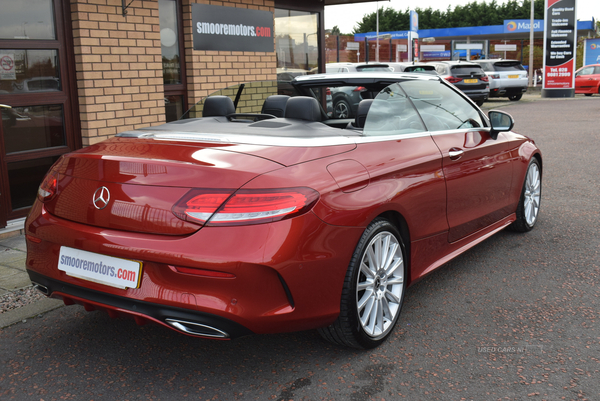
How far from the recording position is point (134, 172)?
285 centimetres

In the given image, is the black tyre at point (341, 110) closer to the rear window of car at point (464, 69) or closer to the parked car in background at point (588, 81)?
the rear window of car at point (464, 69)

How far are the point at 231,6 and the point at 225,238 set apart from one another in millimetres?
6260

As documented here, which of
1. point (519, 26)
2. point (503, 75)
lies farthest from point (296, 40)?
point (519, 26)

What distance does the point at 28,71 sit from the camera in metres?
5.79

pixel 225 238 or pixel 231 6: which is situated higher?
pixel 231 6

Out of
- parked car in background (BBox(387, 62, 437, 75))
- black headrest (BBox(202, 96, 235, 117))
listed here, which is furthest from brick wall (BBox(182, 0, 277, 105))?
parked car in background (BBox(387, 62, 437, 75))

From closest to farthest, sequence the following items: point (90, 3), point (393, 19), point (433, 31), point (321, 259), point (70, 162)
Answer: point (321, 259)
point (70, 162)
point (90, 3)
point (433, 31)
point (393, 19)

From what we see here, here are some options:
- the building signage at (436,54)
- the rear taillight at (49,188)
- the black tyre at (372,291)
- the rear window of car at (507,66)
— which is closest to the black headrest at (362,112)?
the black tyre at (372,291)

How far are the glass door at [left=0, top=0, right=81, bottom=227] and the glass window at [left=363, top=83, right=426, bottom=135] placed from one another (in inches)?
143

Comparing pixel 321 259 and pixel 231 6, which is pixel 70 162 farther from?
pixel 231 6

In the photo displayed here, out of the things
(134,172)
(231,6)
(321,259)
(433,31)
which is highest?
(433,31)

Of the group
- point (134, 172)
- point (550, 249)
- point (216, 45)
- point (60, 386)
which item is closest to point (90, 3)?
point (216, 45)

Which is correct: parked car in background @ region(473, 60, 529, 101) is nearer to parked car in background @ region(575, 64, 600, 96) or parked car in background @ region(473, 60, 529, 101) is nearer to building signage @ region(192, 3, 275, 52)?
parked car in background @ region(575, 64, 600, 96)

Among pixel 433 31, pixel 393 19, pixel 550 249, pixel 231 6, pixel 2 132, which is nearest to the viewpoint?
pixel 550 249
